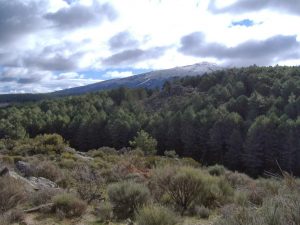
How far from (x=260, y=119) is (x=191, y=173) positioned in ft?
171

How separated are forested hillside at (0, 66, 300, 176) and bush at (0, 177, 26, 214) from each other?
39.6m

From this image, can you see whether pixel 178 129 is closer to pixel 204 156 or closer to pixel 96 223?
pixel 204 156

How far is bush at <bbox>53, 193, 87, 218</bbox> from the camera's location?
970 cm

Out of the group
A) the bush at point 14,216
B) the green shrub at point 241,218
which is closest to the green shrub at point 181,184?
the bush at point 14,216

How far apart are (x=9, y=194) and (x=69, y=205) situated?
133 centimetres

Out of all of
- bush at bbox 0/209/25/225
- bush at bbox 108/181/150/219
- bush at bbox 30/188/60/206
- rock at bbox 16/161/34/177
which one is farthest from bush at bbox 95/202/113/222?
rock at bbox 16/161/34/177

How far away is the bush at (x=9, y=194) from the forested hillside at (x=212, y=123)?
39585 millimetres

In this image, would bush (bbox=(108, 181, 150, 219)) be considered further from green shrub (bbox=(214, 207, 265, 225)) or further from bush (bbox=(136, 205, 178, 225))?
green shrub (bbox=(214, 207, 265, 225))

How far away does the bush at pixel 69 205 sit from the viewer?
9703 mm

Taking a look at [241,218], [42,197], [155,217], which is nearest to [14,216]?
[42,197]

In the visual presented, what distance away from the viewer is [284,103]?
75500 mm

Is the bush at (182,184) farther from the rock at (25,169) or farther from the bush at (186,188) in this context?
the rock at (25,169)

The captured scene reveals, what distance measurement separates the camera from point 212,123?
222ft

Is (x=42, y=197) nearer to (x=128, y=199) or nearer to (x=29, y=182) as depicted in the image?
(x=29, y=182)
